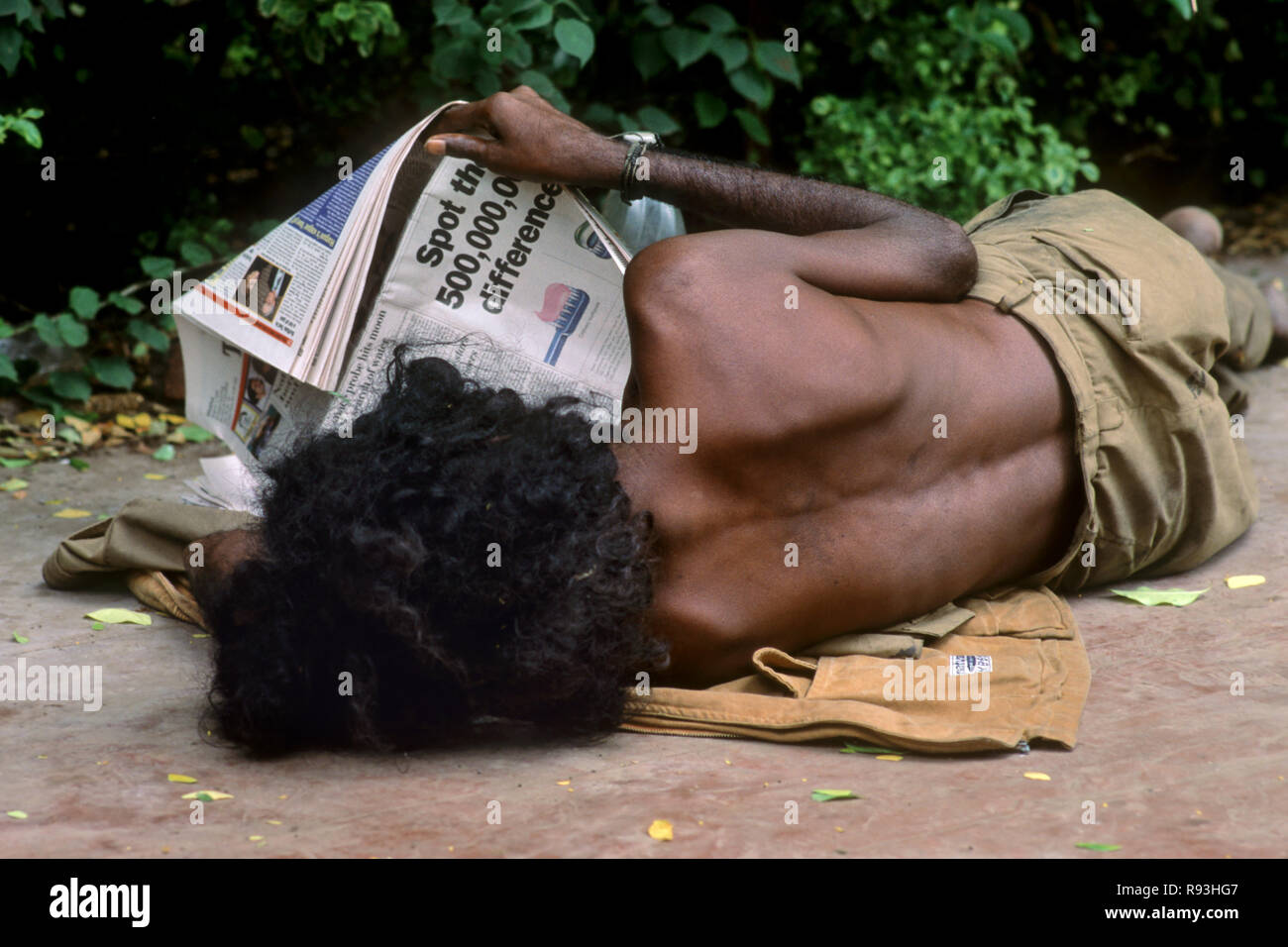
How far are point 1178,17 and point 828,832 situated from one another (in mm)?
5198

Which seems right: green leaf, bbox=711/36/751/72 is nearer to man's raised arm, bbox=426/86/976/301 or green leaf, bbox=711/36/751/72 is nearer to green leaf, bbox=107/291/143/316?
man's raised arm, bbox=426/86/976/301

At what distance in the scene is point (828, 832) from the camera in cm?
193

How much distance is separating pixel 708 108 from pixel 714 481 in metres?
2.57

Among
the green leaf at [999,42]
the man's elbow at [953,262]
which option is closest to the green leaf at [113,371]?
the man's elbow at [953,262]

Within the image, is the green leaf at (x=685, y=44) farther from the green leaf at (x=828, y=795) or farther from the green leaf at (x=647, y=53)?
the green leaf at (x=828, y=795)

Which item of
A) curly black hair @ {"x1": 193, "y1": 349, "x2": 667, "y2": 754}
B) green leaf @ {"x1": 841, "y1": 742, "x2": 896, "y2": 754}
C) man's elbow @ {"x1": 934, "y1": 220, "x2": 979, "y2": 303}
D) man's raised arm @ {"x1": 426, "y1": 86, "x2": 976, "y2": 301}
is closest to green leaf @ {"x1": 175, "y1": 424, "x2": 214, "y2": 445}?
man's raised arm @ {"x1": 426, "y1": 86, "x2": 976, "y2": 301}

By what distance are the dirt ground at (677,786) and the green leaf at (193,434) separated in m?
1.64

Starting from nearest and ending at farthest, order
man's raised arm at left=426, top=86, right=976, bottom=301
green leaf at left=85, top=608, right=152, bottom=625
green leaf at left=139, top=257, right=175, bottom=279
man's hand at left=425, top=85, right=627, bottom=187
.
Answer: man's raised arm at left=426, top=86, right=976, bottom=301 → man's hand at left=425, top=85, right=627, bottom=187 → green leaf at left=85, top=608, right=152, bottom=625 → green leaf at left=139, top=257, right=175, bottom=279

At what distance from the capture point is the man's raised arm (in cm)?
262

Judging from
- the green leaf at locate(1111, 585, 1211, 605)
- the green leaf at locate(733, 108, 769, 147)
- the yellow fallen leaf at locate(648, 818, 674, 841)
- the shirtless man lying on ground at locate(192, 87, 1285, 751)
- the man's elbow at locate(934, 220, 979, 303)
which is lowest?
the yellow fallen leaf at locate(648, 818, 674, 841)

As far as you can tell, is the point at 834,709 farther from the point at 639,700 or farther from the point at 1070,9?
the point at 1070,9

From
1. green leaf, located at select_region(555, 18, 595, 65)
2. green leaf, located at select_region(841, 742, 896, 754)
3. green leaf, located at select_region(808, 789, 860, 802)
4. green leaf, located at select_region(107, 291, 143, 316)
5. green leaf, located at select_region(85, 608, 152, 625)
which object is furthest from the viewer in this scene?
green leaf, located at select_region(107, 291, 143, 316)

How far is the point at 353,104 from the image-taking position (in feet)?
16.9

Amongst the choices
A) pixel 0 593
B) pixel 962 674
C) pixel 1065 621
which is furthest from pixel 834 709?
pixel 0 593
